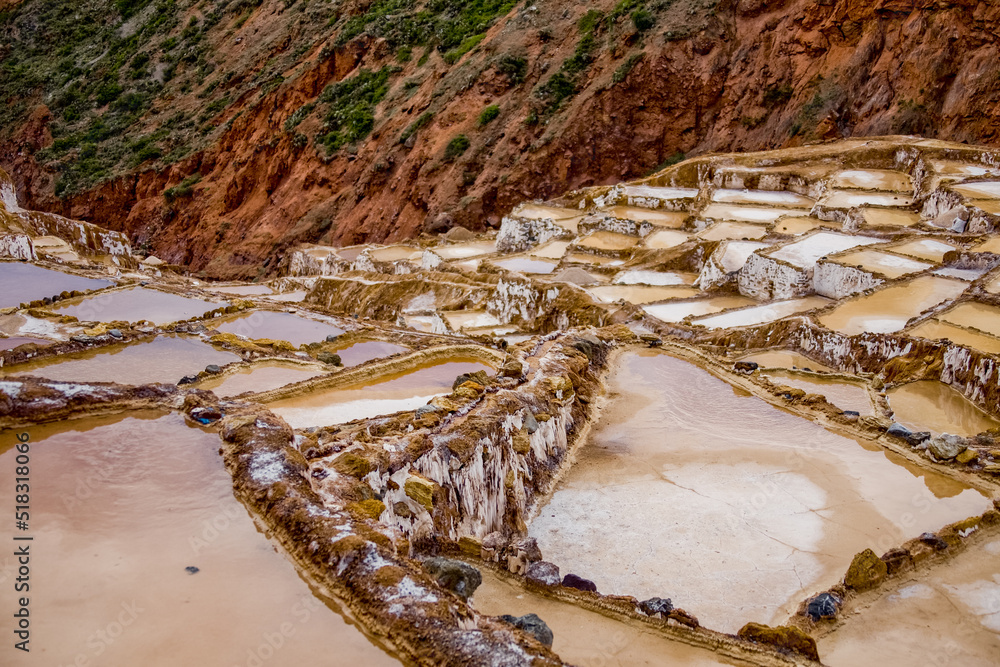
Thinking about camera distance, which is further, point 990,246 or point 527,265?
point 527,265

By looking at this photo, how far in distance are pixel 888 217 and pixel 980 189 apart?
239 cm

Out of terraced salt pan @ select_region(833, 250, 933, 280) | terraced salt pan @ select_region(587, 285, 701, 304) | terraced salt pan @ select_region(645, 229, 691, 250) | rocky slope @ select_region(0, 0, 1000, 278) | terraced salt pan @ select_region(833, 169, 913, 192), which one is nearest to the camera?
terraced salt pan @ select_region(833, 250, 933, 280)

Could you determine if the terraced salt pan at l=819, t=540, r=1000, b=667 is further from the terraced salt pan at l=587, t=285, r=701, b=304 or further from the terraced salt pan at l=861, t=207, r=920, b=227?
the terraced salt pan at l=861, t=207, r=920, b=227

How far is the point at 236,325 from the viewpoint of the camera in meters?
14.8

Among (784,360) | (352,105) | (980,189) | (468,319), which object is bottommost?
(468,319)

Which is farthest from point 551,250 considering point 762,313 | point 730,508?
point 730,508

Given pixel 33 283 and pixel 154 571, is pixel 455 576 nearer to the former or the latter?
pixel 154 571

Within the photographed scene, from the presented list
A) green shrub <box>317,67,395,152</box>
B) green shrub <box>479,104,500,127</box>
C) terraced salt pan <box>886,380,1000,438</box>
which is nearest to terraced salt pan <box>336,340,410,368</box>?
terraced salt pan <box>886,380,1000,438</box>

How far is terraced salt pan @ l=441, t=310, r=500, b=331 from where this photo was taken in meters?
18.4

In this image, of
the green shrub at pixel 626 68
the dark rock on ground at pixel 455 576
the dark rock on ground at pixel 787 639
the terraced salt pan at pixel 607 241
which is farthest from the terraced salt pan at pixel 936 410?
the green shrub at pixel 626 68

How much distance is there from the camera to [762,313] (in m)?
15.9

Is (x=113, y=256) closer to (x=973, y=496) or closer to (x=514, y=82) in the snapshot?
(x=514, y=82)

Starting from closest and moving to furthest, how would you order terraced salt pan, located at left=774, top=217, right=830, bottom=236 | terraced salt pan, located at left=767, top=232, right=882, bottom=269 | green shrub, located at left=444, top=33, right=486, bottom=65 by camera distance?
1. terraced salt pan, located at left=767, top=232, right=882, bottom=269
2. terraced salt pan, located at left=774, top=217, right=830, bottom=236
3. green shrub, located at left=444, top=33, right=486, bottom=65

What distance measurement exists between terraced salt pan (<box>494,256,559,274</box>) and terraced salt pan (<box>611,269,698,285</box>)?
83.8 inches
